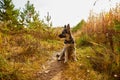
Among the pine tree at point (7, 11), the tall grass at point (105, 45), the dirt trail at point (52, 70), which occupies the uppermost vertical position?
the pine tree at point (7, 11)

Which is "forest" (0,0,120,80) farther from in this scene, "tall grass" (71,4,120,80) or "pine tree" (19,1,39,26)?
"pine tree" (19,1,39,26)

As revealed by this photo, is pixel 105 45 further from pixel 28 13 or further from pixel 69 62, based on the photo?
pixel 28 13

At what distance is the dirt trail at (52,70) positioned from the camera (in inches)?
223

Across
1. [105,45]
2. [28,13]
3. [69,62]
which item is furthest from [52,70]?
[28,13]

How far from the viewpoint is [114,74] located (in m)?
5.63

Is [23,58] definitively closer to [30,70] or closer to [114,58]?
[30,70]

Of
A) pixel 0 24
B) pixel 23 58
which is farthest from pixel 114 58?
pixel 0 24

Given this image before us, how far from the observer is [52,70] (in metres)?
6.21

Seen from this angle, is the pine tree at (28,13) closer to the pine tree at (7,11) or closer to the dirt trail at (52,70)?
the pine tree at (7,11)

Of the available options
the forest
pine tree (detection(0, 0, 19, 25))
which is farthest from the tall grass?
pine tree (detection(0, 0, 19, 25))

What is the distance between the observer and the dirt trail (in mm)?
5672

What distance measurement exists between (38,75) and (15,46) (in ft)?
7.59

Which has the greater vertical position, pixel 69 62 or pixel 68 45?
pixel 68 45

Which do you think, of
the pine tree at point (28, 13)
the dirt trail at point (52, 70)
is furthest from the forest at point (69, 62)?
the pine tree at point (28, 13)
